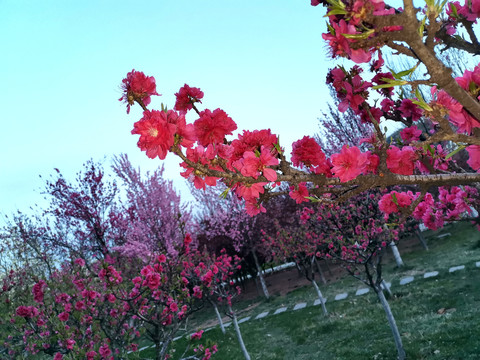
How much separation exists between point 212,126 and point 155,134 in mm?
367

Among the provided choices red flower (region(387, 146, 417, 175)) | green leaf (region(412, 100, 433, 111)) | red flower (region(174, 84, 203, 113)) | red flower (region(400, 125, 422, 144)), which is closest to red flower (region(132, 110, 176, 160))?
red flower (region(174, 84, 203, 113))

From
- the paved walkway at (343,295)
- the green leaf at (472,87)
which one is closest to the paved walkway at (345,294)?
the paved walkway at (343,295)

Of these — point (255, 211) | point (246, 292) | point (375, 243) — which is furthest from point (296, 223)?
point (255, 211)

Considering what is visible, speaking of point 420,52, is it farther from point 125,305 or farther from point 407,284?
point 407,284

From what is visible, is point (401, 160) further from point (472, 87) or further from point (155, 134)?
point (155, 134)

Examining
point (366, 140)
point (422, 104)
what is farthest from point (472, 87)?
point (366, 140)

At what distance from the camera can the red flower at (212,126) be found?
1.76 meters

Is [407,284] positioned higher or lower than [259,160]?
lower

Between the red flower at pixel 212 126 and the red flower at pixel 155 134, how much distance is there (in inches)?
9.4

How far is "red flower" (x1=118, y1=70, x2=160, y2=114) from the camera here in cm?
173

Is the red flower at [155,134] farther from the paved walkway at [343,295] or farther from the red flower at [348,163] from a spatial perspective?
the paved walkway at [343,295]

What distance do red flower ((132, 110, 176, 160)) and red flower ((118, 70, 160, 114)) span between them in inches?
10.0

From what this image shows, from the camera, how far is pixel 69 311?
574cm

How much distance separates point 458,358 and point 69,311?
6.72 m
